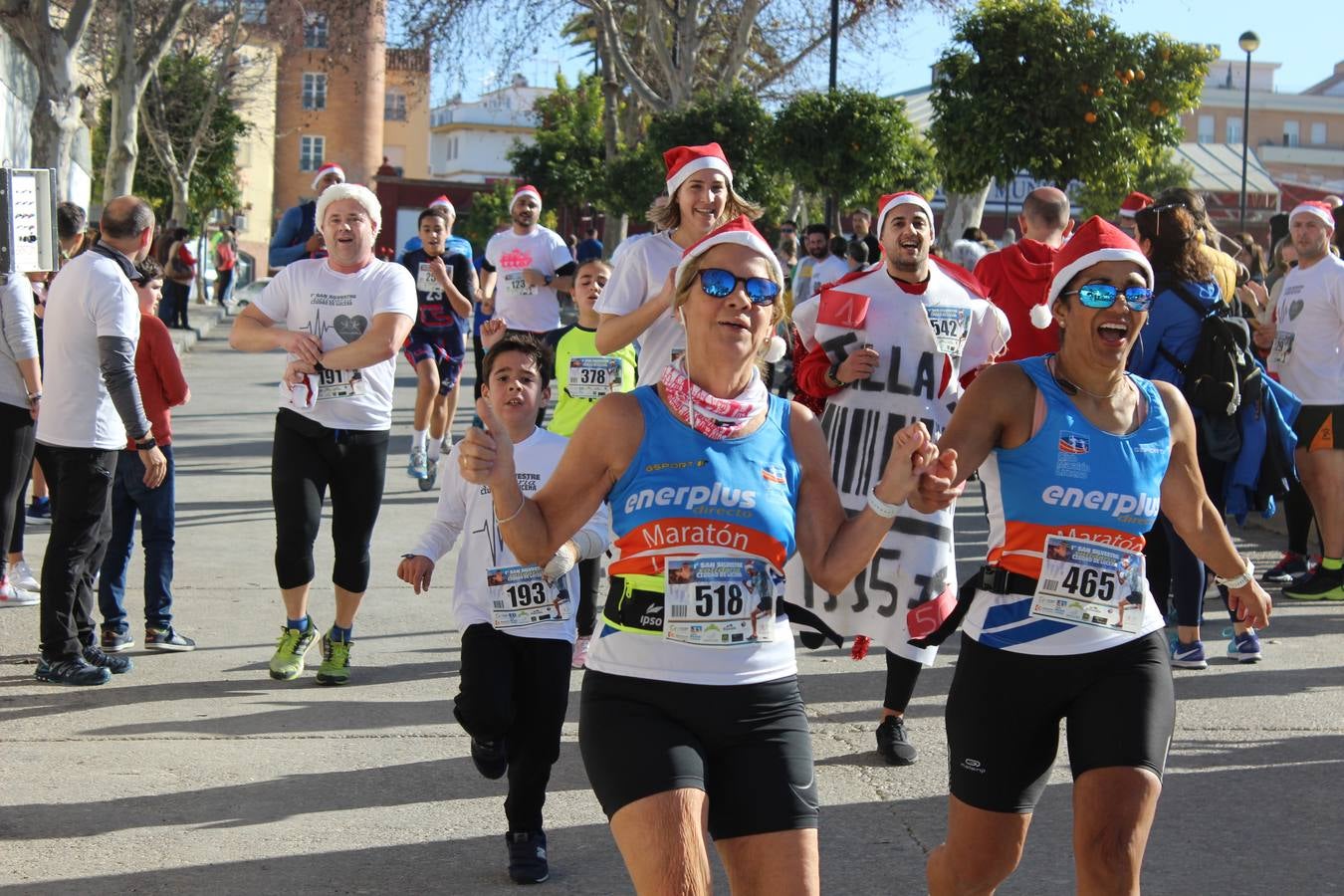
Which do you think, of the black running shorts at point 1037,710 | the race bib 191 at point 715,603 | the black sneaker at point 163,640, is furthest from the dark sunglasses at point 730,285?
the black sneaker at point 163,640

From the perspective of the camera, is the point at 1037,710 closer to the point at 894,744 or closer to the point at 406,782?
the point at 894,744

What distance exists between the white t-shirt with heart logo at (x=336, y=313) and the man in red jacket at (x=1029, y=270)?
Answer: 2.79 metres

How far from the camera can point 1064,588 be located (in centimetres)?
396

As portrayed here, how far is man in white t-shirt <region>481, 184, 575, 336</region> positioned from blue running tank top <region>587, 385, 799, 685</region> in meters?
9.69

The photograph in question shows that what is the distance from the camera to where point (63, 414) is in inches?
285

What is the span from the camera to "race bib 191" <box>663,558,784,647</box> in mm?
3506

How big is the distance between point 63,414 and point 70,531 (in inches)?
19.7

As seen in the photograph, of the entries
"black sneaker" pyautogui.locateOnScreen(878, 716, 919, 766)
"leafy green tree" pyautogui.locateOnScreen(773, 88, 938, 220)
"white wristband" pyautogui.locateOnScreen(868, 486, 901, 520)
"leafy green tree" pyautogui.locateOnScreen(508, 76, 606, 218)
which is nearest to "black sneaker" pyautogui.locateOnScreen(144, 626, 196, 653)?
"black sneaker" pyautogui.locateOnScreen(878, 716, 919, 766)

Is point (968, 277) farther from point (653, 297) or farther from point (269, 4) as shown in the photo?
point (269, 4)

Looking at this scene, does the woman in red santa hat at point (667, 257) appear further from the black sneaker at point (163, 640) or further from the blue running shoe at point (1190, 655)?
the blue running shoe at point (1190, 655)

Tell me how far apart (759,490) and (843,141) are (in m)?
18.9

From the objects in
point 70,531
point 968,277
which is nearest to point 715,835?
point 968,277

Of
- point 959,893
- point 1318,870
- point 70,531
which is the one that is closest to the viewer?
point 959,893

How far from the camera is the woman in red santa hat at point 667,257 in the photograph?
6301 mm
